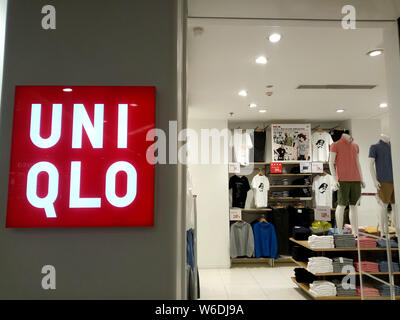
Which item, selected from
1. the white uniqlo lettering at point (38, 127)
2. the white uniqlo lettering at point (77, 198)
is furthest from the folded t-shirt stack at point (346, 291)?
the white uniqlo lettering at point (38, 127)

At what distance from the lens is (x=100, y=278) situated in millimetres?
1372

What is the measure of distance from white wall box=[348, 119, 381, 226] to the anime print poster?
3.37 ft

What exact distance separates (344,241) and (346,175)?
0.91 m

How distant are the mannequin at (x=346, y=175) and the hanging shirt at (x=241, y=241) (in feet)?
6.67

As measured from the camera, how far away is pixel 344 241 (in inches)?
139

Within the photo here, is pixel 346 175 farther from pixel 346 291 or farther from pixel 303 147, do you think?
pixel 303 147

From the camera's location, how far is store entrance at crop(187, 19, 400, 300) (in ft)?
9.41

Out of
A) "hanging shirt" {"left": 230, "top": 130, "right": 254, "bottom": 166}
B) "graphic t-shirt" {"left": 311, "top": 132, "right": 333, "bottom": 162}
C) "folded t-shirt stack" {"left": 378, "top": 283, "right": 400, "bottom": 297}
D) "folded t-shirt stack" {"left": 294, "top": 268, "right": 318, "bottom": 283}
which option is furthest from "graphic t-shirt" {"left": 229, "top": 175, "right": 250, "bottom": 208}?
"folded t-shirt stack" {"left": 378, "top": 283, "right": 400, "bottom": 297}

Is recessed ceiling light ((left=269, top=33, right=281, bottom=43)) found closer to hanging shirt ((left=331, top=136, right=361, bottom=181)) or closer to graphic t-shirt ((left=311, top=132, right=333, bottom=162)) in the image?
hanging shirt ((left=331, top=136, right=361, bottom=181))
